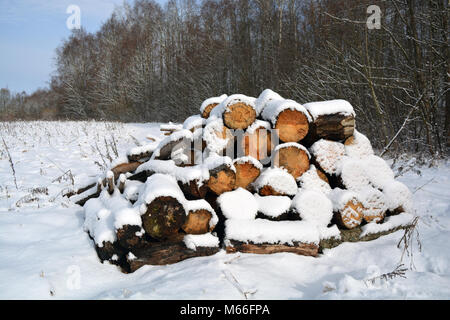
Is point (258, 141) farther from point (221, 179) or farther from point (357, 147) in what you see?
point (357, 147)

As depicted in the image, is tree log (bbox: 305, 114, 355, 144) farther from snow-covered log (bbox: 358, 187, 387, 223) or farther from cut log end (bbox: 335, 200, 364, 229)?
cut log end (bbox: 335, 200, 364, 229)

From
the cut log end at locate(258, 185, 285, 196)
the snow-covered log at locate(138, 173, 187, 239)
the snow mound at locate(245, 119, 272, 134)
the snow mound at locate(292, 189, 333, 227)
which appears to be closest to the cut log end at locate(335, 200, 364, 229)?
the snow mound at locate(292, 189, 333, 227)

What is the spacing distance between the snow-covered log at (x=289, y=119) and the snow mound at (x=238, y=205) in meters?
0.77

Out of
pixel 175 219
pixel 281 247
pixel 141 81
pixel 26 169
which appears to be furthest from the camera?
pixel 141 81

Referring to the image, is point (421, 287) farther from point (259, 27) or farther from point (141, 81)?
point (141, 81)

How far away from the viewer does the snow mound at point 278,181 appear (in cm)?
305

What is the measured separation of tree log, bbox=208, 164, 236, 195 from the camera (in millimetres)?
2793

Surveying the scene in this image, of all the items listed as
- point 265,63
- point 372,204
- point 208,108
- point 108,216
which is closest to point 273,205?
point 372,204

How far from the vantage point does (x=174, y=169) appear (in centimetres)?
303

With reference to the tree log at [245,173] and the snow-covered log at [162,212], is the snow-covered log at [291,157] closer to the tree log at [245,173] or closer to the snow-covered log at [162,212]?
the tree log at [245,173]

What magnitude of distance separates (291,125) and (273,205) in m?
0.87

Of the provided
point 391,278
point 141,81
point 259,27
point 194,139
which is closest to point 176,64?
point 141,81

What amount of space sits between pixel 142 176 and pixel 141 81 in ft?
79.2

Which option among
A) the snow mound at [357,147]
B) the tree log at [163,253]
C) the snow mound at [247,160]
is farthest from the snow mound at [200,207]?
the snow mound at [357,147]
